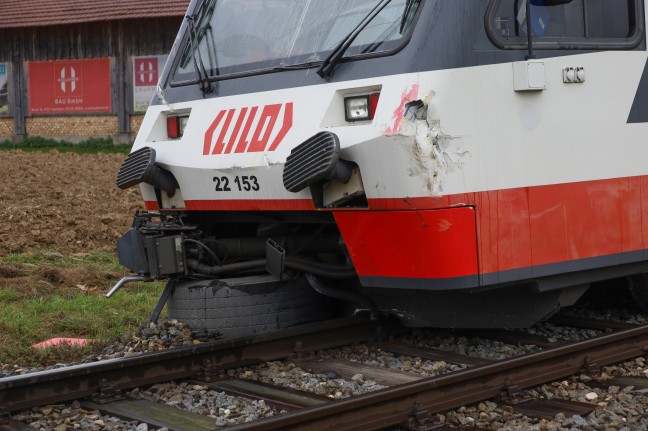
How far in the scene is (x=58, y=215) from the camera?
44.0 ft

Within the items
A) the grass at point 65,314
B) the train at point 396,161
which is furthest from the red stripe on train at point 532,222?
the grass at point 65,314

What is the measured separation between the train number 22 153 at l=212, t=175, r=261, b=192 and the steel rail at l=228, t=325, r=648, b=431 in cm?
166

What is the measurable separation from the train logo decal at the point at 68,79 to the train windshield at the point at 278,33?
26.8 m

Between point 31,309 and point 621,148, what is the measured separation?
4568 mm

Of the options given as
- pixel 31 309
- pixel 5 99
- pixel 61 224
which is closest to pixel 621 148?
pixel 31 309

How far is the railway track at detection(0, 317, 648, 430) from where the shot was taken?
489 cm

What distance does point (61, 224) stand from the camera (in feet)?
42.2

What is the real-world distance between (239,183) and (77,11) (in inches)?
1126

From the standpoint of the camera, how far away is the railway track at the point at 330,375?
4.89 meters

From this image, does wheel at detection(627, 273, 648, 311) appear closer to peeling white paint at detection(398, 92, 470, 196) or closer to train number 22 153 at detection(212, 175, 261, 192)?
peeling white paint at detection(398, 92, 470, 196)

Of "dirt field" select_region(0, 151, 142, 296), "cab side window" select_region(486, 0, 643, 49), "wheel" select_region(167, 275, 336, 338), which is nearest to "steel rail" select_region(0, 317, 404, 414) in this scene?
"wheel" select_region(167, 275, 336, 338)

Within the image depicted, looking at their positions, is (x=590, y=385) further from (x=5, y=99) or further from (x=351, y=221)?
(x=5, y=99)

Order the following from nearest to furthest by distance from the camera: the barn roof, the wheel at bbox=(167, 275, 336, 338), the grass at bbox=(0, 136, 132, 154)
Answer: the wheel at bbox=(167, 275, 336, 338)
the grass at bbox=(0, 136, 132, 154)
the barn roof

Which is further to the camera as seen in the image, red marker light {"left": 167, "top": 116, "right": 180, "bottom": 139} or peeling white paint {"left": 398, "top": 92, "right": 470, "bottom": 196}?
red marker light {"left": 167, "top": 116, "right": 180, "bottom": 139}
